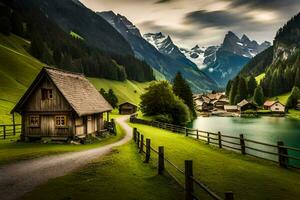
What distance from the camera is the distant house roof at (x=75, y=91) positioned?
123 ft

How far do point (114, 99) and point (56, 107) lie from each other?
90.0 metres

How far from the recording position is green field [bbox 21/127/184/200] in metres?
14.5

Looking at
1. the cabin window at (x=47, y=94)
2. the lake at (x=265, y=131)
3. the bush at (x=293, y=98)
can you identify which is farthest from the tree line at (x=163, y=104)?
the bush at (x=293, y=98)

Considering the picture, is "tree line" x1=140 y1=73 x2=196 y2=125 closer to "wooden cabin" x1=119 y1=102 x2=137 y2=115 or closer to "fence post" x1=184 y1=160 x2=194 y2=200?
"wooden cabin" x1=119 y1=102 x2=137 y2=115

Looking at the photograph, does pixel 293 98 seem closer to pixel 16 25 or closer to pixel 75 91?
pixel 75 91

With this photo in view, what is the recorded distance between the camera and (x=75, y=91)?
133 ft

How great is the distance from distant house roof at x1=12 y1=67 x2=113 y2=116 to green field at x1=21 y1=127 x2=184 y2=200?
17.6 m

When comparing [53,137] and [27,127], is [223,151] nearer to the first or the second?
[53,137]

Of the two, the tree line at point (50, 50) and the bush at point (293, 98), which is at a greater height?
the tree line at point (50, 50)

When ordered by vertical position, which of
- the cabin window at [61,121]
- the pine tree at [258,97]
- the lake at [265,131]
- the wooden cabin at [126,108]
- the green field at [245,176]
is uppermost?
the pine tree at [258,97]

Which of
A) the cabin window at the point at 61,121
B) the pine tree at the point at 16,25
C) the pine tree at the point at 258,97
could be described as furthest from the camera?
the pine tree at the point at 258,97

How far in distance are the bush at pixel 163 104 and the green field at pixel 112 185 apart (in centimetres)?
6209

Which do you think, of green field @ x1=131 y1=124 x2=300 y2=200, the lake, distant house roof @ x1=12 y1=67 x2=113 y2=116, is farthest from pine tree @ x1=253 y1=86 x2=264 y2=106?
green field @ x1=131 y1=124 x2=300 y2=200

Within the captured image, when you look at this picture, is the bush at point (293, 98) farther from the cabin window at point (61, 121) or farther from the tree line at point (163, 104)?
the cabin window at point (61, 121)
